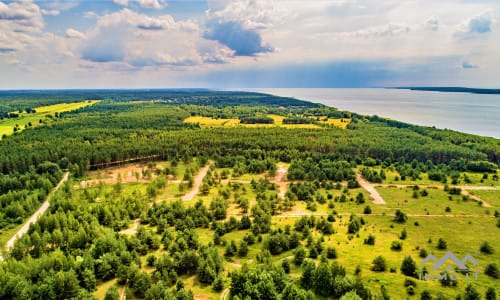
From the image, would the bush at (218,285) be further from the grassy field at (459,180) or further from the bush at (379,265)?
the grassy field at (459,180)

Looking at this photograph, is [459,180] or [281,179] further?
[281,179]

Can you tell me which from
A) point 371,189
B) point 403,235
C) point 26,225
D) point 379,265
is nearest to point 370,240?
point 403,235

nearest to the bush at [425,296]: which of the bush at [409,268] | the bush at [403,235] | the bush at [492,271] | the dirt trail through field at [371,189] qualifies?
the bush at [409,268]

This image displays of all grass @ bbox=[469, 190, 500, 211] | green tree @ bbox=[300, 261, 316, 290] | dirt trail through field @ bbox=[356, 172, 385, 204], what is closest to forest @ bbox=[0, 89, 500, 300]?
grass @ bbox=[469, 190, 500, 211]

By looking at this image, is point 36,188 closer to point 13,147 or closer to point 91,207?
point 91,207

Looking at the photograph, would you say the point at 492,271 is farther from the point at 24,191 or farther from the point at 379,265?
the point at 24,191
